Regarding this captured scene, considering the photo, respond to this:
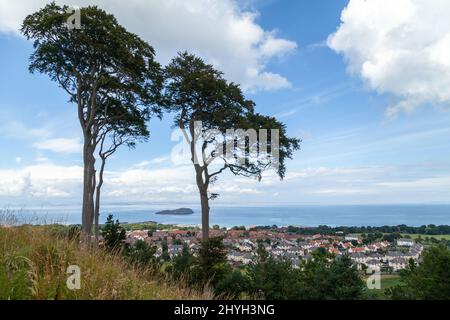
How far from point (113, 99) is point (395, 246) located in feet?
109

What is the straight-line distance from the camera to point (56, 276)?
5168 mm

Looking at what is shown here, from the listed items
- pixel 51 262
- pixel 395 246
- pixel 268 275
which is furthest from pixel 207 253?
pixel 395 246

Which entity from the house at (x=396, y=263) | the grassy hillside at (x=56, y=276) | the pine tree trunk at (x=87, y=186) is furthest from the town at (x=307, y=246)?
the grassy hillside at (x=56, y=276)

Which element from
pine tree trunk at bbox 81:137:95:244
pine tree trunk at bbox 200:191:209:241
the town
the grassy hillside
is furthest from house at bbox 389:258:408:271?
the grassy hillside

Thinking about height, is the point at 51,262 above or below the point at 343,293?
above

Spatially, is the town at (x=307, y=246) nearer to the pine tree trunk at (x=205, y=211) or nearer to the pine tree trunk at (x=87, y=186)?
the pine tree trunk at (x=205, y=211)

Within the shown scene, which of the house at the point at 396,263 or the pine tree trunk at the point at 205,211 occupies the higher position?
the pine tree trunk at the point at 205,211

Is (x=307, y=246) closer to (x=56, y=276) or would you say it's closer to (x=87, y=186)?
(x=87, y=186)

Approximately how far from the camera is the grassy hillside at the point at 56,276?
4.76 meters

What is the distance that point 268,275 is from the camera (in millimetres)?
14844

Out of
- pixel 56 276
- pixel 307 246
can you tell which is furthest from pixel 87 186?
pixel 307 246

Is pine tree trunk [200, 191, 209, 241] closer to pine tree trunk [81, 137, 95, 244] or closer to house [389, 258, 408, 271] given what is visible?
pine tree trunk [81, 137, 95, 244]

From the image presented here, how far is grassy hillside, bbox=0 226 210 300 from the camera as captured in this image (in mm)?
4762

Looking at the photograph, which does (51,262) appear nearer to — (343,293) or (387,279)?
(343,293)
